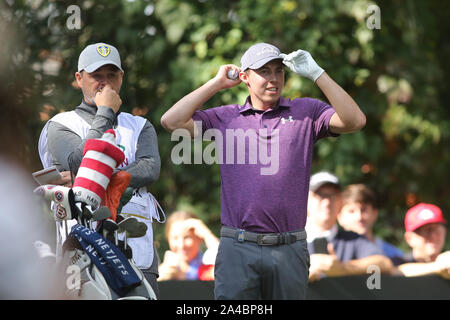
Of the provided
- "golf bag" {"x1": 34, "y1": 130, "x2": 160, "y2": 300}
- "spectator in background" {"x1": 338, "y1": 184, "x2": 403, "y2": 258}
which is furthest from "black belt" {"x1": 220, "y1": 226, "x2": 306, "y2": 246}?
"spectator in background" {"x1": 338, "y1": 184, "x2": 403, "y2": 258}

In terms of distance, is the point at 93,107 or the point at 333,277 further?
the point at 333,277

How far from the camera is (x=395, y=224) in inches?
313

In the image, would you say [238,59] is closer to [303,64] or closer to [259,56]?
[259,56]

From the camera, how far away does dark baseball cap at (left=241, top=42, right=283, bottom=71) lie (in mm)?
3336

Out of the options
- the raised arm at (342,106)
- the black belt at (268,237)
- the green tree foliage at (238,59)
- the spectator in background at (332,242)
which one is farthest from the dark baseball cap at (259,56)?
the green tree foliage at (238,59)

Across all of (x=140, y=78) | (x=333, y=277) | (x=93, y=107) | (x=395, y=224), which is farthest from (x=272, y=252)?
(x=395, y=224)

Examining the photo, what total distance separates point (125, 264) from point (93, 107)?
2.97ft

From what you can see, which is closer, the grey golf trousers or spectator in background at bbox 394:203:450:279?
the grey golf trousers

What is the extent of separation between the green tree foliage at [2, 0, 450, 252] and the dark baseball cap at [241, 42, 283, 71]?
3040 millimetres

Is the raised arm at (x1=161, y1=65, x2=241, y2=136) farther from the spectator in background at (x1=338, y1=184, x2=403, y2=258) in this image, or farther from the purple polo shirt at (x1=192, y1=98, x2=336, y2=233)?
the spectator in background at (x1=338, y1=184, x2=403, y2=258)

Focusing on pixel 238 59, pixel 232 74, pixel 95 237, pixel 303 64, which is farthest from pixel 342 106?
pixel 238 59

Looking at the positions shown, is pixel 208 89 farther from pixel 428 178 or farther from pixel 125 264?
pixel 428 178

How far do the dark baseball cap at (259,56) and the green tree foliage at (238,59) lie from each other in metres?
3.04

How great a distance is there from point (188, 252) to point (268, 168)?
6.96ft
